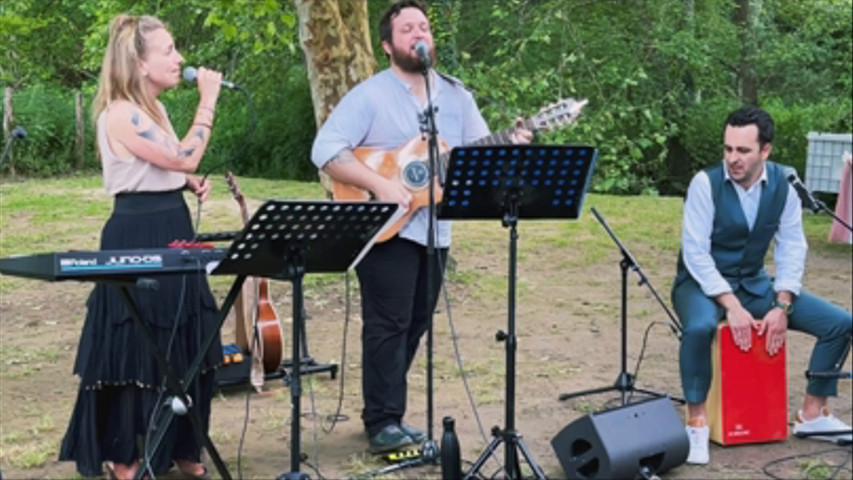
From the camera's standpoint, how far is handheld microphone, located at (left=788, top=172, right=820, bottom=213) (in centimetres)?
511

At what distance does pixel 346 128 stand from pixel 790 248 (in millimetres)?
2119

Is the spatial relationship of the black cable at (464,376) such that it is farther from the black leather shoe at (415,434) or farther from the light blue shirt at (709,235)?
the light blue shirt at (709,235)

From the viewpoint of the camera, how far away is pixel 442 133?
4.74 meters

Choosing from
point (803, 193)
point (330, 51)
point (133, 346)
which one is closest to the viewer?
point (133, 346)

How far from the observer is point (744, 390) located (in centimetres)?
502

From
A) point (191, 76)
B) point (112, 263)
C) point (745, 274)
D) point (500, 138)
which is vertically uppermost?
point (191, 76)

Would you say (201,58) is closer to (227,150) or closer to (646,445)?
(227,150)

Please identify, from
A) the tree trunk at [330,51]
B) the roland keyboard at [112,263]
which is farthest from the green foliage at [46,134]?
the roland keyboard at [112,263]

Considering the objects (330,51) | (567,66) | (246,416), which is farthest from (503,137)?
(567,66)

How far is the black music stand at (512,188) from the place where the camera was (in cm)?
402

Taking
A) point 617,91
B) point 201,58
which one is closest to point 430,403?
point 617,91

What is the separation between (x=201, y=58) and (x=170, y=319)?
11.9m

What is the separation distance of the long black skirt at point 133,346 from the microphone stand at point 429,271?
826 mm

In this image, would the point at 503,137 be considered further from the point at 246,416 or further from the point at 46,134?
the point at 46,134
